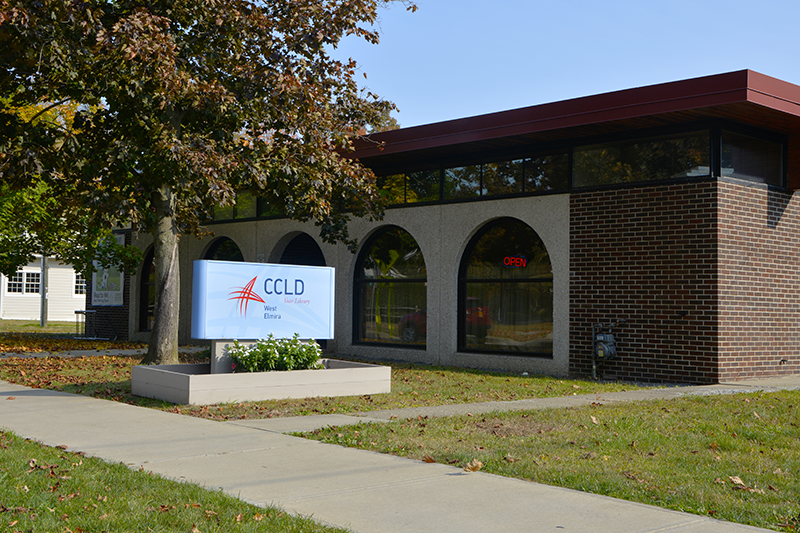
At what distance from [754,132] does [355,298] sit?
1003 cm

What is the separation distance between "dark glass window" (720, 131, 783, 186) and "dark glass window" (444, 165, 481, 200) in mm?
5209

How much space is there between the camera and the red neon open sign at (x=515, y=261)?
16.4 meters

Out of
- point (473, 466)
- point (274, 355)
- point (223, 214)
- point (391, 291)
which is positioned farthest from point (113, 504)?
point (223, 214)

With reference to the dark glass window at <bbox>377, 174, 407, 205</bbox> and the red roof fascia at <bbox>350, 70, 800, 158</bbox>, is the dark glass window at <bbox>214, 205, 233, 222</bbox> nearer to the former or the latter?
the dark glass window at <bbox>377, 174, 407, 205</bbox>

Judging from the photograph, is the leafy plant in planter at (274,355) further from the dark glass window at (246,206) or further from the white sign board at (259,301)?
the dark glass window at (246,206)

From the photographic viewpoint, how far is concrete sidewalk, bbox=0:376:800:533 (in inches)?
194

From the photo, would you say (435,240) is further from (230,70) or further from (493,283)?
(230,70)

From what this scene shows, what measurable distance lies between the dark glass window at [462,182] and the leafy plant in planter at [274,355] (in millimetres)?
6514

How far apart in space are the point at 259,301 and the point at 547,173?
6.97m

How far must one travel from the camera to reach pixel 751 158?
1430 centimetres

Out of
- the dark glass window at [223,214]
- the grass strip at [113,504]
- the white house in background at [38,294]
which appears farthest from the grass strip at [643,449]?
the white house in background at [38,294]

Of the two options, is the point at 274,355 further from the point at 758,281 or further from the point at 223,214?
the point at 223,214

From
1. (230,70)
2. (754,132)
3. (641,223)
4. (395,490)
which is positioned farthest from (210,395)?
(754,132)

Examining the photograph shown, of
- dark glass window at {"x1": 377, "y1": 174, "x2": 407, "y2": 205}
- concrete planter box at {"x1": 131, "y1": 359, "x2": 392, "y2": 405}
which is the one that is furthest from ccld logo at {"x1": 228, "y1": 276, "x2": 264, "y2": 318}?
dark glass window at {"x1": 377, "y1": 174, "x2": 407, "y2": 205}
